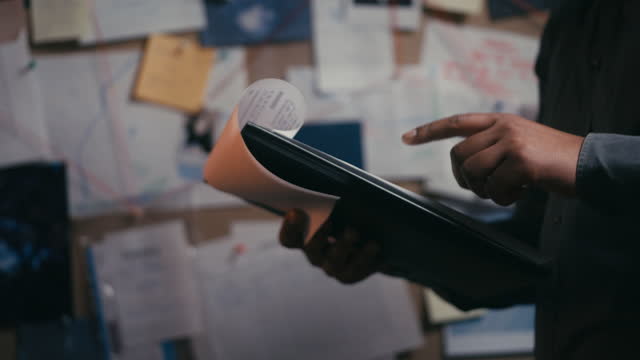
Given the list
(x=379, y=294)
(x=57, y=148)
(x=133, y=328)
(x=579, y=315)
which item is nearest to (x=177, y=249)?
(x=133, y=328)

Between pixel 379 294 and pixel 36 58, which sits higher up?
pixel 36 58

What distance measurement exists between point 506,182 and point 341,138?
42cm

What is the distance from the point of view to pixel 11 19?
731 millimetres

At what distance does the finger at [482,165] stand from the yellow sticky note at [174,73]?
0.51 metres

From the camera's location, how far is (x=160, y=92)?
0.76 meters

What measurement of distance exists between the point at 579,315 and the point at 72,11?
0.86 metres

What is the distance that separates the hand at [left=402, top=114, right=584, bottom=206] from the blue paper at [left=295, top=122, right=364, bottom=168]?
35 centimetres

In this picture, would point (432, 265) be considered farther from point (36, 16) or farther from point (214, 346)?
point (36, 16)

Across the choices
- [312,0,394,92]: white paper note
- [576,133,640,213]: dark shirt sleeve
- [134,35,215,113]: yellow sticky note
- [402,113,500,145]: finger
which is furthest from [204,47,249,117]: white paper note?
[576,133,640,213]: dark shirt sleeve

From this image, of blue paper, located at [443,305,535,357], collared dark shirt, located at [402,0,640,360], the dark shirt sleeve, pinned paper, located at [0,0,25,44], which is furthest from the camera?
blue paper, located at [443,305,535,357]

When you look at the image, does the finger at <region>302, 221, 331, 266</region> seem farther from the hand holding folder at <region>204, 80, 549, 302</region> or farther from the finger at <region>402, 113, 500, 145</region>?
the finger at <region>402, 113, 500, 145</region>

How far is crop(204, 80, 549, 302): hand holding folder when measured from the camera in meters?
0.39

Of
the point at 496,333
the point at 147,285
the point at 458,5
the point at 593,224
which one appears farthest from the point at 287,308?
the point at 458,5

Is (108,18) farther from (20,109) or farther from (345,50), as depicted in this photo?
(345,50)
